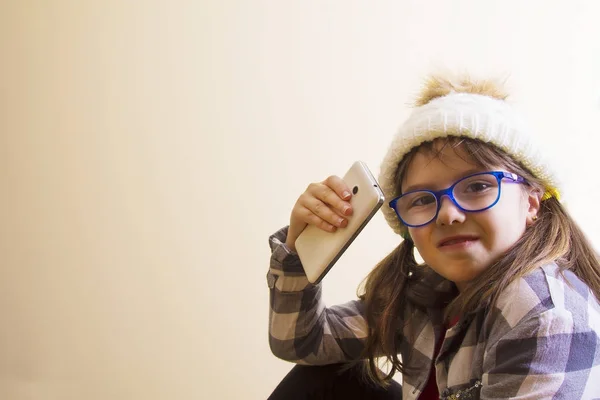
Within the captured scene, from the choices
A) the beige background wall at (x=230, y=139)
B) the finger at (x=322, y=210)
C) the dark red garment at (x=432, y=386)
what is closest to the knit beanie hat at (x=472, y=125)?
the finger at (x=322, y=210)

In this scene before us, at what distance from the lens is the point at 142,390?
4.28 feet

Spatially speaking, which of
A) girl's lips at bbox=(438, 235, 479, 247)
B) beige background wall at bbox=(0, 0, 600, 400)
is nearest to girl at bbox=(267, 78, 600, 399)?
girl's lips at bbox=(438, 235, 479, 247)

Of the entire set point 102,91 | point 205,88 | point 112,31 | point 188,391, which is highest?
point 112,31

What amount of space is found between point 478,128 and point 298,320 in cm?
38

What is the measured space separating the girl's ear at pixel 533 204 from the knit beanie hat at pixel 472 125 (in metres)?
0.02

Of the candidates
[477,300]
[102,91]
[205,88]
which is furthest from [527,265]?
[102,91]

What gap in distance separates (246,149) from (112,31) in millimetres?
446

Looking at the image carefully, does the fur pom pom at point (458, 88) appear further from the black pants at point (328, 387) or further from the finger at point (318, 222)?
the black pants at point (328, 387)

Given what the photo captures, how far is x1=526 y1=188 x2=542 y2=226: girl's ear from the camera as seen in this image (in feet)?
2.20

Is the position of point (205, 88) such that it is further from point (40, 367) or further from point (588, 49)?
point (588, 49)

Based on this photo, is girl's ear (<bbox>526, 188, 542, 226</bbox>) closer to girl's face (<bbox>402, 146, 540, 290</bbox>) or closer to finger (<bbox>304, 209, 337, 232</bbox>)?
girl's face (<bbox>402, 146, 540, 290</bbox>)

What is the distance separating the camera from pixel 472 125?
64 centimetres

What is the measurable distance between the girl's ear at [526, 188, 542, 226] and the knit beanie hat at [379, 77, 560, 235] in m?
0.02

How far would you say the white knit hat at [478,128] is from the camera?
65 centimetres
